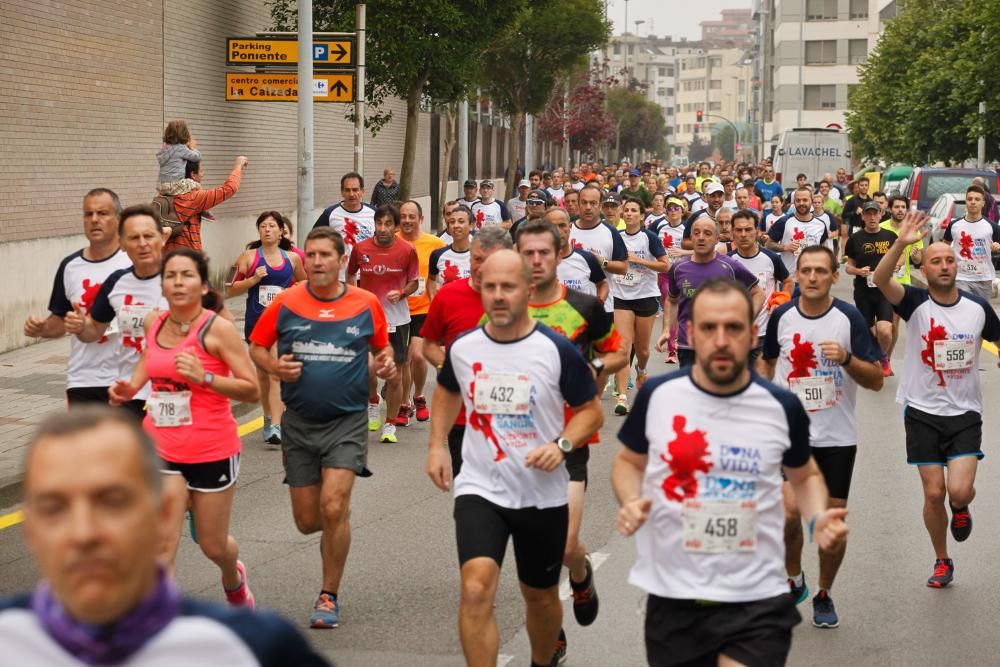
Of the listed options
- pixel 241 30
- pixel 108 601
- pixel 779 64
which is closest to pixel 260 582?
pixel 108 601

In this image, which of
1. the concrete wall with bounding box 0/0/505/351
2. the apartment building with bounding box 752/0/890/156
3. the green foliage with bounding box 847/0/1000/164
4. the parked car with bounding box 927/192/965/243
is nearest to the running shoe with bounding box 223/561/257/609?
the concrete wall with bounding box 0/0/505/351

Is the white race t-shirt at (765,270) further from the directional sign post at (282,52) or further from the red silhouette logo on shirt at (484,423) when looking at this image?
the directional sign post at (282,52)

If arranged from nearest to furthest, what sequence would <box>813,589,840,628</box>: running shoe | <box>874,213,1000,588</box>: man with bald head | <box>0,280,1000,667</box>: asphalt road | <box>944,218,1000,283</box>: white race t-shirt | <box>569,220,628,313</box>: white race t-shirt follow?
<box>0,280,1000,667</box>: asphalt road
<box>813,589,840,628</box>: running shoe
<box>874,213,1000,588</box>: man with bald head
<box>569,220,628,313</box>: white race t-shirt
<box>944,218,1000,283</box>: white race t-shirt

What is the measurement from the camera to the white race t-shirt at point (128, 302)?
808cm

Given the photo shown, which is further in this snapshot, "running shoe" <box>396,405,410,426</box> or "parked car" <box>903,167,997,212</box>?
"parked car" <box>903,167,997,212</box>

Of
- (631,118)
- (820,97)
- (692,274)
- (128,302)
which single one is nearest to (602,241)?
(692,274)

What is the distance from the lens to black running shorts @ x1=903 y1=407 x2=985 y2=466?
27.8 ft

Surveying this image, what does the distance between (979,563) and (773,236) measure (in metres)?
10.2

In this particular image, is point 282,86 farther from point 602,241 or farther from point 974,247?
point 974,247

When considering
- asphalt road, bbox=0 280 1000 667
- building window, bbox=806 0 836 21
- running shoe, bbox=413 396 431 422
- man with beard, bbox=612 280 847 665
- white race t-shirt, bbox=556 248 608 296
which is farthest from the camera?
building window, bbox=806 0 836 21

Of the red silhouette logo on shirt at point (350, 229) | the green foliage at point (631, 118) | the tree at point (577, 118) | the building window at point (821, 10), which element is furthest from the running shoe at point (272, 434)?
the green foliage at point (631, 118)

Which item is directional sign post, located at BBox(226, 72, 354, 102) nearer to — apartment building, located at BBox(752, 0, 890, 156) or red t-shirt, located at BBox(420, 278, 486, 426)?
red t-shirt, located at BBox(420, 278, 486, 426)

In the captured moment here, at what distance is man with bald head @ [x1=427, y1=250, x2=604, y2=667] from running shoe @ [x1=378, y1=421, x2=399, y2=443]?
21.3 feet

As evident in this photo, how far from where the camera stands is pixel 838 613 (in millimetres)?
7949
